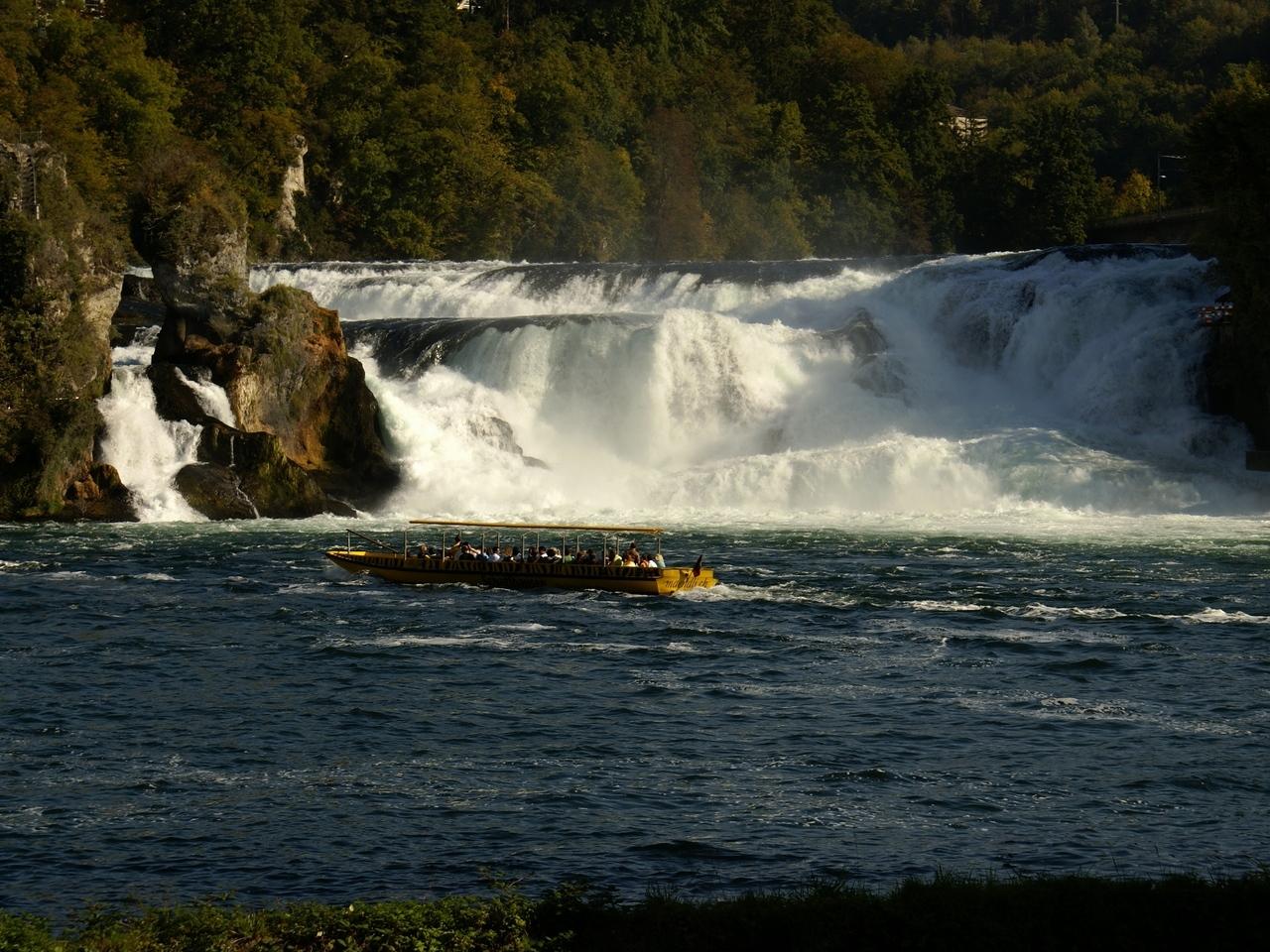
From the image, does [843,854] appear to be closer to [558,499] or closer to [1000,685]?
[1000,685]

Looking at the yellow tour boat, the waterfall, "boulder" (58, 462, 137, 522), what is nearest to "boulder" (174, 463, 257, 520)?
the waterfall

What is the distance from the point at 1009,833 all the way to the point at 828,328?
45.0m

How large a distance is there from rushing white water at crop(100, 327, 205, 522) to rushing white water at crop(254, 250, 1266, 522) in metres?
6.48

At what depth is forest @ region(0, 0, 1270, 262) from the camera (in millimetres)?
89938

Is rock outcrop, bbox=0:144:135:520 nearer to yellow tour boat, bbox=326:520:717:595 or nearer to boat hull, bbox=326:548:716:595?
yellow tour boat, bbox=326:520:717:595

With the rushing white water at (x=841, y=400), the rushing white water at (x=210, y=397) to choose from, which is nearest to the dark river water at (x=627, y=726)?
the rushing white water at (x=210, y=397)

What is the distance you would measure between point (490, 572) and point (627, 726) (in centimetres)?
1476

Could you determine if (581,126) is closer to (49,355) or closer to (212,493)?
(212,493)

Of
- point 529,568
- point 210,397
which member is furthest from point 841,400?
point 529,568

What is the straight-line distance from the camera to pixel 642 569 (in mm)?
40500

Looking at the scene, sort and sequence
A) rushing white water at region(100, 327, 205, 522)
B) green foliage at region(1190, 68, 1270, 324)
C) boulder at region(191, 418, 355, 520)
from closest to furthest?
rushing white water at region(100, 327, 205, 522), boulder at region(191, 418, 355, 520), green foliage at region(1190, 68, 1270, 324)

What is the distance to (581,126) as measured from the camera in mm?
106750

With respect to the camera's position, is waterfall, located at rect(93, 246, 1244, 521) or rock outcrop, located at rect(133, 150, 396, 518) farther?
waterfall, located at rect(93, 246, 1244, 521)

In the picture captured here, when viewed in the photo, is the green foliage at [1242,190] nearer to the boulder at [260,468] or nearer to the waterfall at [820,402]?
the waterfall at [820,402]
